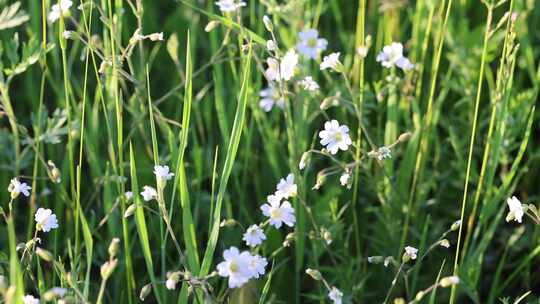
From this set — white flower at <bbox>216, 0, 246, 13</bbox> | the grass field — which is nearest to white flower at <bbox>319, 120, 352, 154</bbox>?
the grass field

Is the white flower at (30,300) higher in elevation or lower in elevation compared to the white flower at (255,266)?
lower

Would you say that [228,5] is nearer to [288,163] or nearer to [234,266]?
[288,163]

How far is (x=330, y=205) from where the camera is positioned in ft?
7.04

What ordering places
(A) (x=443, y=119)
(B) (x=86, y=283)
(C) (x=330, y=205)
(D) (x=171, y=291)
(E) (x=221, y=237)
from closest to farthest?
(B) (x=86, y=283) < (D) (x=171, y=291) < (C) (x=330, y=205) < (E) (x=221, y=237) < (A) (x=443, y=119)

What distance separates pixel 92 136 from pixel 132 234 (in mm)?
309

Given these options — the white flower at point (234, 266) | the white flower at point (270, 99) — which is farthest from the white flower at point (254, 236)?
the white flower at point (270, 99)

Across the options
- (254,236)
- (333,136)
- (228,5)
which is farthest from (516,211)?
(228,5)

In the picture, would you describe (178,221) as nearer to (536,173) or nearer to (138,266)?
(138,266)

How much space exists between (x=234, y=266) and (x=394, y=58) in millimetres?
889

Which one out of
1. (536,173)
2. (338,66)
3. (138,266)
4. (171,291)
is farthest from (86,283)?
(536,173)

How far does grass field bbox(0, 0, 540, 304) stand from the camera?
1.97 meters

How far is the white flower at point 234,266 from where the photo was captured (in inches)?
62.5

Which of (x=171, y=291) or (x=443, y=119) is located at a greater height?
(x=443, y=119)

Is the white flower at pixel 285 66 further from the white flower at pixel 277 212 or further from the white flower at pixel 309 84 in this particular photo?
the white flower at pixel 277 212
